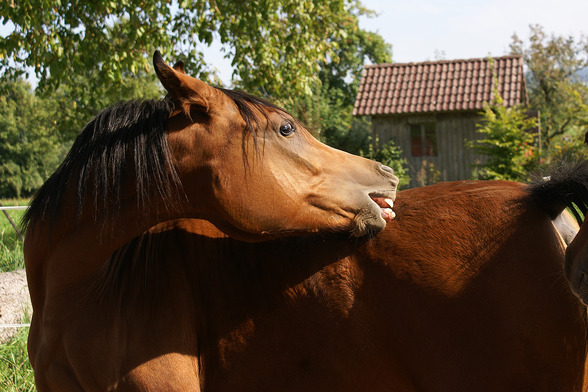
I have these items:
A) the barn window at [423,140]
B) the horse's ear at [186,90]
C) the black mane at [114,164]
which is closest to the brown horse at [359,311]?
the black mane at [114,164]

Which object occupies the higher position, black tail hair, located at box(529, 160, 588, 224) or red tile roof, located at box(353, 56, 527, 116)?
red tile roof, located at box(353, 56, 527, 116)

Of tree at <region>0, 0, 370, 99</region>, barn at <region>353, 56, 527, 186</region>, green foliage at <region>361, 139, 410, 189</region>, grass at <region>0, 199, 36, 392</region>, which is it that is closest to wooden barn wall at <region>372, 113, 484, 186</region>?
barn at <region>353, 56, 527, 186</region>

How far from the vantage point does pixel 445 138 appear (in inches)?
957

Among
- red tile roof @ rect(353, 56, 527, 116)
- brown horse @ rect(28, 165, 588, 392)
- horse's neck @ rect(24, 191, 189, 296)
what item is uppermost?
red tile roof @ rect(353, 56, 527, 116)

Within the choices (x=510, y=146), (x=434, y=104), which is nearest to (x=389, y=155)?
(x=434, y=104)

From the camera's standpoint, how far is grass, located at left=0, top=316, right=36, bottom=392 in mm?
4395

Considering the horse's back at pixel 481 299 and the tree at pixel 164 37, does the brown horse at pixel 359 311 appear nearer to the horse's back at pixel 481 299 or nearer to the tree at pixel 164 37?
the horse's back at pixel 481 299

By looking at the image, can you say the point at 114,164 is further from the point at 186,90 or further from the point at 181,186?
the point at 186,90

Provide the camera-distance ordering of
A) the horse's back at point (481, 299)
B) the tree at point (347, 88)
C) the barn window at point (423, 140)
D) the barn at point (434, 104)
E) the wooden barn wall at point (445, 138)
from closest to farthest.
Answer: the horse's back at point (481, 299)
the barn at point (434, 104)
the wooden barn wall at point (445, 138)
the barn window at point (423, 140)
the tree at point (347, 88)

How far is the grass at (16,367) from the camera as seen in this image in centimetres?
439

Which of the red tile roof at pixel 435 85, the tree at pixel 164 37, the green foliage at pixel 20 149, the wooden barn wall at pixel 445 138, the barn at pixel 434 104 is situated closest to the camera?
the tree at pixel 164 37

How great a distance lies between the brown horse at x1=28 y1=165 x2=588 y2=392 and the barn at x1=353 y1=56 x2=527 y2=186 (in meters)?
20.8

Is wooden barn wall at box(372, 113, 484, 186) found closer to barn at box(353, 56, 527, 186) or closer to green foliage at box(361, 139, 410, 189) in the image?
barn at box(353, 56, 527, 186)

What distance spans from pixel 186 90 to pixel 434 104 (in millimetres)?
22871
